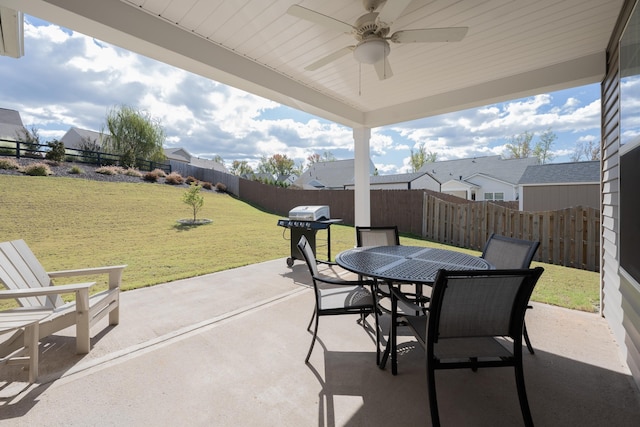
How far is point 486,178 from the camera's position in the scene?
67.1ft

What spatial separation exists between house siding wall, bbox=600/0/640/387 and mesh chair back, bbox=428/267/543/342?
3.33ft

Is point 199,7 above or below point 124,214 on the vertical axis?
above

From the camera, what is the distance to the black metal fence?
1112cm

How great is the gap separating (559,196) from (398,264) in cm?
1331

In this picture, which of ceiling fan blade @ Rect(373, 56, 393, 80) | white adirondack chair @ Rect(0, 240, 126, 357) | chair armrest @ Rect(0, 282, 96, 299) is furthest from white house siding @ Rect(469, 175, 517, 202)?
chair armrest @ Rect(0, 282, 96, 299)

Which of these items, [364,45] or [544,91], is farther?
[544,91]

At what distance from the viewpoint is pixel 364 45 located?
2.33 metres

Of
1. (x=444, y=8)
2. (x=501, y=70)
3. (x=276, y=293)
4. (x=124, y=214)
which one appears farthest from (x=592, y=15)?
(x=124, y=214)

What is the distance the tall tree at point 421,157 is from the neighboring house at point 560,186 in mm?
20372

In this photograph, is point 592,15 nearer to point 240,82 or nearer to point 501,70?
point 501,70

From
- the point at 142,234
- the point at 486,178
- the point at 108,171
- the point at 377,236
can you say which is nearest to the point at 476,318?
the point at 377,236

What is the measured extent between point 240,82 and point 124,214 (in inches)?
350

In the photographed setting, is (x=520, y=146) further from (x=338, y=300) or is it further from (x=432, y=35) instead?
(x=338, y=300)

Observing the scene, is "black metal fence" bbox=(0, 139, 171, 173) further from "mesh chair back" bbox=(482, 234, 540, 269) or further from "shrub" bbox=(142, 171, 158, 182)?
"mesh chair back" bbox=(482, 234, 540, 269)
